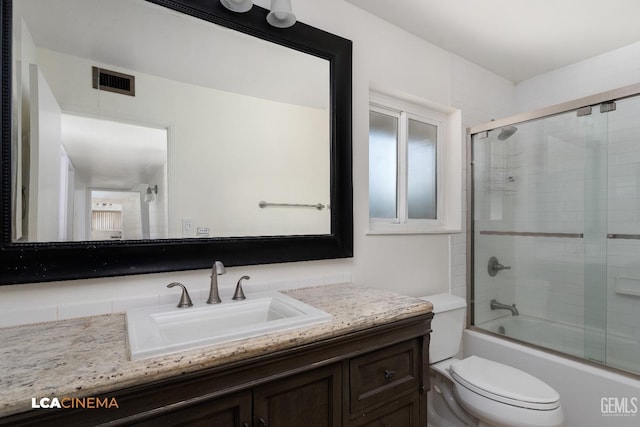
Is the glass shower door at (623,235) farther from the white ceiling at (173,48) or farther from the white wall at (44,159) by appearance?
the white wall at (44,159)

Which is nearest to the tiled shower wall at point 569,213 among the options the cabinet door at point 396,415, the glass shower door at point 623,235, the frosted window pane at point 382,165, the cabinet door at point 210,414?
the glass shower door at point 623,235

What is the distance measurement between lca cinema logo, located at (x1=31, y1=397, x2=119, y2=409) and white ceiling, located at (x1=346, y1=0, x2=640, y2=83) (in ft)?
6.40

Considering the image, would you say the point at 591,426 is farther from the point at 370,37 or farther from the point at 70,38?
the point at 70,38

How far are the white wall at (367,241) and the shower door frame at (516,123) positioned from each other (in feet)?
0.32

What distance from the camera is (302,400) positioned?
0.93 metres

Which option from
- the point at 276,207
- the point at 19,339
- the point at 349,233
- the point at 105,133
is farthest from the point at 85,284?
the point at 349,233

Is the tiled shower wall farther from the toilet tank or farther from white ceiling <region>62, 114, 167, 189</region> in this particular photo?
white ceiling <region>62, 114, 167, 189</region>

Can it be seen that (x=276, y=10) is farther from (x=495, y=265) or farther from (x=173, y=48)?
(x=495, y=265)

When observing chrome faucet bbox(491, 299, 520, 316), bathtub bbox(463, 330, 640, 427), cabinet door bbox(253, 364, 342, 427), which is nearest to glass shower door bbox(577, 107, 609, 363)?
bathtub bbox(463, 330, 640, 427)

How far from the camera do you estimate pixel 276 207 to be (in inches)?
57.5

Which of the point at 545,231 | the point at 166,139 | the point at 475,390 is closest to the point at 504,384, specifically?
the point at 475,390

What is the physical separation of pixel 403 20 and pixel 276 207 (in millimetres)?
1355

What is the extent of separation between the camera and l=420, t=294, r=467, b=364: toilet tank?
5.93 ft

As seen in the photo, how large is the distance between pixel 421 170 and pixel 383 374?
1.50 meters
